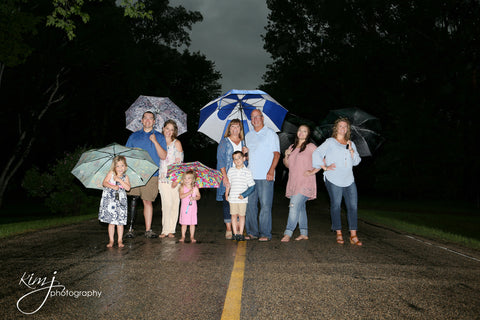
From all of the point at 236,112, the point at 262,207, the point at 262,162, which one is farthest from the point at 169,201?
the point at 236,112

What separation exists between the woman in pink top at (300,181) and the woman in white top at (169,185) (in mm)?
Result: 2254

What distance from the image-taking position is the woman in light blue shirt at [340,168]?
8.05m

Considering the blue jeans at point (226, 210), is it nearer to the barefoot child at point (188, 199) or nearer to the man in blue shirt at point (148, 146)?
the barefoot child at point (188, 199)

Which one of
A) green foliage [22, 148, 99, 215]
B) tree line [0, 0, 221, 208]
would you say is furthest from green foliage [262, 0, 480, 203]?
green foliage [22, 148, 99, 215]

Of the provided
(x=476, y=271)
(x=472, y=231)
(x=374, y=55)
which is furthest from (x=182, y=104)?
(x=476, y=271)

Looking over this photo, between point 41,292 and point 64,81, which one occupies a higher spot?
point 64,81

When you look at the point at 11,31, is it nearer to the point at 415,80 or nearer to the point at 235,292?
the point at 235,292

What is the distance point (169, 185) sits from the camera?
8.40m

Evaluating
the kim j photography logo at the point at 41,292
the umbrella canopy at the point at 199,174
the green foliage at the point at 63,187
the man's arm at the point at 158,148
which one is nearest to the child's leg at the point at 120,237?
the umbrella canopy at the point at 199,174

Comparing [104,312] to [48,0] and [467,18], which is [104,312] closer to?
[48,0]

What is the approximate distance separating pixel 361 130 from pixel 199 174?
3.89 meters

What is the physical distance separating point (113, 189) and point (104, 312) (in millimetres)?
3664

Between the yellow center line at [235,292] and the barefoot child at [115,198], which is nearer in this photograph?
the yellow center line at [235,292]

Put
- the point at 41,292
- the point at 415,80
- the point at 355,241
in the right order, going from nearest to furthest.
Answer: the point at 41,292
the point at 355,241
the point at 415,80
